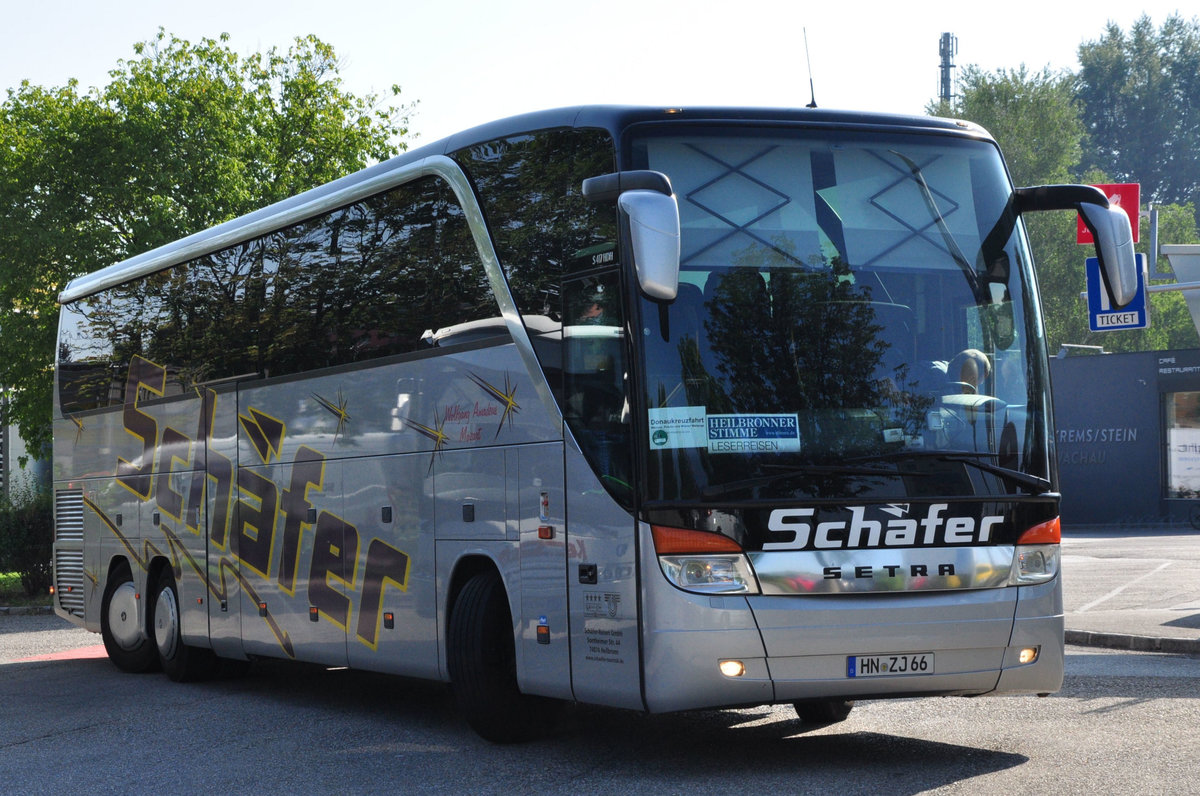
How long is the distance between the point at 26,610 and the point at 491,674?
1562cm

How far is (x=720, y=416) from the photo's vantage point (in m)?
7.95

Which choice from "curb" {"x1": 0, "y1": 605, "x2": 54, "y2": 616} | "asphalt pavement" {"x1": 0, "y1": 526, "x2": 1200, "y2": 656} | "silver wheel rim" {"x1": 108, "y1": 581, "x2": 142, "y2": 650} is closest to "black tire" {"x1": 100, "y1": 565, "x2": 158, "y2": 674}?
"silver wheel rim" {"x1": 108, "y1": 581, "x2": 142, "y2": 650}

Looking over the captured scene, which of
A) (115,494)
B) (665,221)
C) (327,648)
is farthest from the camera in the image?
(115,494)

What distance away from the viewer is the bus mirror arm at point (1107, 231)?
8.27 meters

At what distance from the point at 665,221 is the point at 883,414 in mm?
1594

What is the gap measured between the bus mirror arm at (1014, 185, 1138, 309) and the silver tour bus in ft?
0.06

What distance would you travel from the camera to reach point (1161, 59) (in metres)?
92.6

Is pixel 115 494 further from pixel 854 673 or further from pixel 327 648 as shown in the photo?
pixel 854 673

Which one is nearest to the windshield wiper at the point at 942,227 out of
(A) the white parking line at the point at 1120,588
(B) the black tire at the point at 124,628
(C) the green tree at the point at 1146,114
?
(B) the black tire at the point at 124,628

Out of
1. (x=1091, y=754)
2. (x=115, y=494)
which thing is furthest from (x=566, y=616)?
(x=115, y=494)

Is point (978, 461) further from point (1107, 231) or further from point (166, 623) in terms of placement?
point (166, 623)

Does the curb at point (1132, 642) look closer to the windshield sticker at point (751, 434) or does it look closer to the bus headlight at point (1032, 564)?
the bus headlight at point (1032, 564)

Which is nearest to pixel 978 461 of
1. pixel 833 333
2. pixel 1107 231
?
pixel 833 333

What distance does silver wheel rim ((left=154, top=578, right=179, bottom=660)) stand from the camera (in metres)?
14.1
